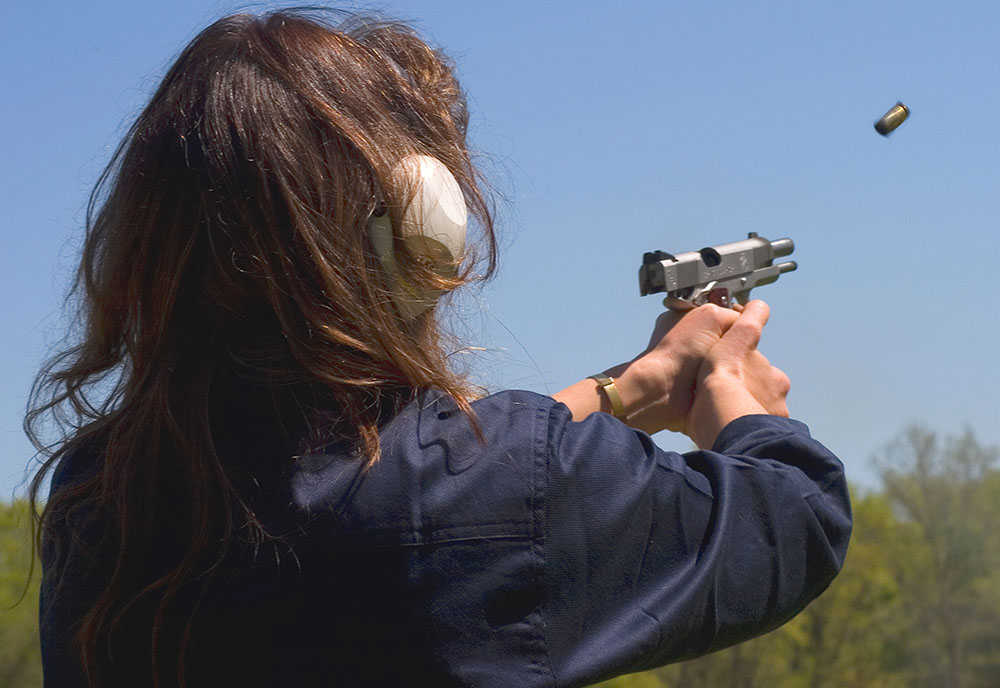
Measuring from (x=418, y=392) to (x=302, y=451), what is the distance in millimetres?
242

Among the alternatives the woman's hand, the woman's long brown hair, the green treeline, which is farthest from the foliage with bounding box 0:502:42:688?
the woman's long brown hair

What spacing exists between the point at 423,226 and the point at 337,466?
505 mm

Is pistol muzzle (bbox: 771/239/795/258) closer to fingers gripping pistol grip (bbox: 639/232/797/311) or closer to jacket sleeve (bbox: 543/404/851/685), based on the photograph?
fingers gripping pistol grip (bbox: 639/232/797/311)

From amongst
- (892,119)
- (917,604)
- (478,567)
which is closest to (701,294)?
(892,119)

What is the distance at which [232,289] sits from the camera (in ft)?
6.75

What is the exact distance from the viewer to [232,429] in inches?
78.7

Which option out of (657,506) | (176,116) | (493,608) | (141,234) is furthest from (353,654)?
(176,116)

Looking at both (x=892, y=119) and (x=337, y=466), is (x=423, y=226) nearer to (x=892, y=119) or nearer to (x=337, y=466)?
(x=337, y=466)

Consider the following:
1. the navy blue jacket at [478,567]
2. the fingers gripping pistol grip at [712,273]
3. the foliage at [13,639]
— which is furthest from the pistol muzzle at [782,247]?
the foliage at [13,639]

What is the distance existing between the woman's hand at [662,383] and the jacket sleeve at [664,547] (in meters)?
0.72

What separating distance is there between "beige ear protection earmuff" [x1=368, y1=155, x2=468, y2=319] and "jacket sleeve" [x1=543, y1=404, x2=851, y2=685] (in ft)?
1.21

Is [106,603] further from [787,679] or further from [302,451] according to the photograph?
[787,679]

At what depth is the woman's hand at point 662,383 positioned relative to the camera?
2.96 m

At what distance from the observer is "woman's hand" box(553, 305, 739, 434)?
2.96 metres
